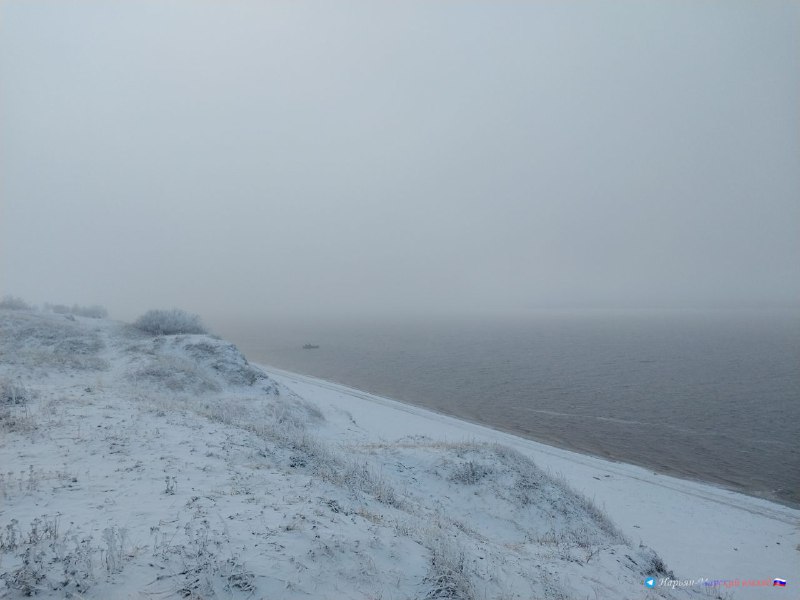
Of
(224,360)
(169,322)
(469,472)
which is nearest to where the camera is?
(469,472)

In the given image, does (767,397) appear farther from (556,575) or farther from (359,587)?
(359,587)

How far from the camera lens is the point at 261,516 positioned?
7797 millimetres

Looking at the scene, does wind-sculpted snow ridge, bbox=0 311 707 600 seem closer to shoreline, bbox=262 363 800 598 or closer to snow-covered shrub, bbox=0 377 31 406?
snow-covered shrub, bbox=0 377 31 406

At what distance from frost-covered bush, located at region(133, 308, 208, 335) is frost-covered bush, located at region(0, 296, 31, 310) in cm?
1455

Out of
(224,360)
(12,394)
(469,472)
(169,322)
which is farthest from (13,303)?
(469,472)

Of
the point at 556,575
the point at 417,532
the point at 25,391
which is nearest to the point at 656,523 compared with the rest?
the point at 556,575

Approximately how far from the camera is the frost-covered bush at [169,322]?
126 feet

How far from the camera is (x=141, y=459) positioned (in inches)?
404

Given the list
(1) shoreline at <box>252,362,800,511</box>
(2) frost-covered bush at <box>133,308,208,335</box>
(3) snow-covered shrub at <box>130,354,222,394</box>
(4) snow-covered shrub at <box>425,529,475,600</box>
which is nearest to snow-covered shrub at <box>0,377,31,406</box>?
(3) snow-covered shrub at <box>130,354,222,394</box>

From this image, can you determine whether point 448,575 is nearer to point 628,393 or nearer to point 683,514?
point 683,514

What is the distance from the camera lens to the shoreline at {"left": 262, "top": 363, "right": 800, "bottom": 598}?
1463cm

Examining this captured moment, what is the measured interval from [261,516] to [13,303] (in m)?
50.5

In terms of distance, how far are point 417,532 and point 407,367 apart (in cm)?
5256

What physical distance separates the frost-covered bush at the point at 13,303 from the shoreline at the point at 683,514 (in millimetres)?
39630
